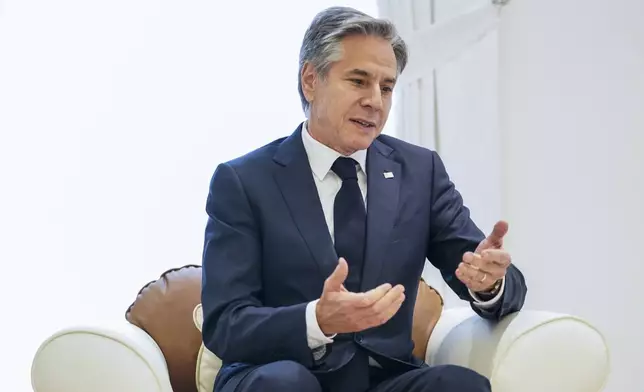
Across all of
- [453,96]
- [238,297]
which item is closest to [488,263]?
[238,297]

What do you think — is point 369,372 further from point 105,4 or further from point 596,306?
point 105,4

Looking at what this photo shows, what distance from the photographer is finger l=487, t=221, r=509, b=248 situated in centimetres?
157

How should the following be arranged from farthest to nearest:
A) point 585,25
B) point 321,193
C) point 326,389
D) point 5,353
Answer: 1. point 585,25
2. point 5,353
3. point 321,193
4. point 326,389

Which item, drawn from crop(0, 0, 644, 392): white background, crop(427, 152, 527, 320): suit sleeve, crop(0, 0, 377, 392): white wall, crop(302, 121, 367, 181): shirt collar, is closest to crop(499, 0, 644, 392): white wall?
crop(0, 0, 644, 392): white background

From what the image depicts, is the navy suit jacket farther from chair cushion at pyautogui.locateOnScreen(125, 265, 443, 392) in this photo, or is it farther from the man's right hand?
chair cushion at pyautogui.locateOnScreen(125, 265, 443, 392)

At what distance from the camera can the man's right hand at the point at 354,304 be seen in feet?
4.67

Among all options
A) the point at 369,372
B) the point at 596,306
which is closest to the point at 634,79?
the point at 596,306

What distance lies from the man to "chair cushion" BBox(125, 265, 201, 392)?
32 centimetres

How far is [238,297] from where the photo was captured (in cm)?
167

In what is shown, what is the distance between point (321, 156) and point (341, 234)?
0.20 metres

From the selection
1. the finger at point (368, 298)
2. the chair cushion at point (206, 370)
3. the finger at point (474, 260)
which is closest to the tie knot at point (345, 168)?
the finger at point (474, 260)

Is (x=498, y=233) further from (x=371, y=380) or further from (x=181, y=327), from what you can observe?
(x=181, y=327)

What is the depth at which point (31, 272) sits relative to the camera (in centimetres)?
288

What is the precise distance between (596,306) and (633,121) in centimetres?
71
